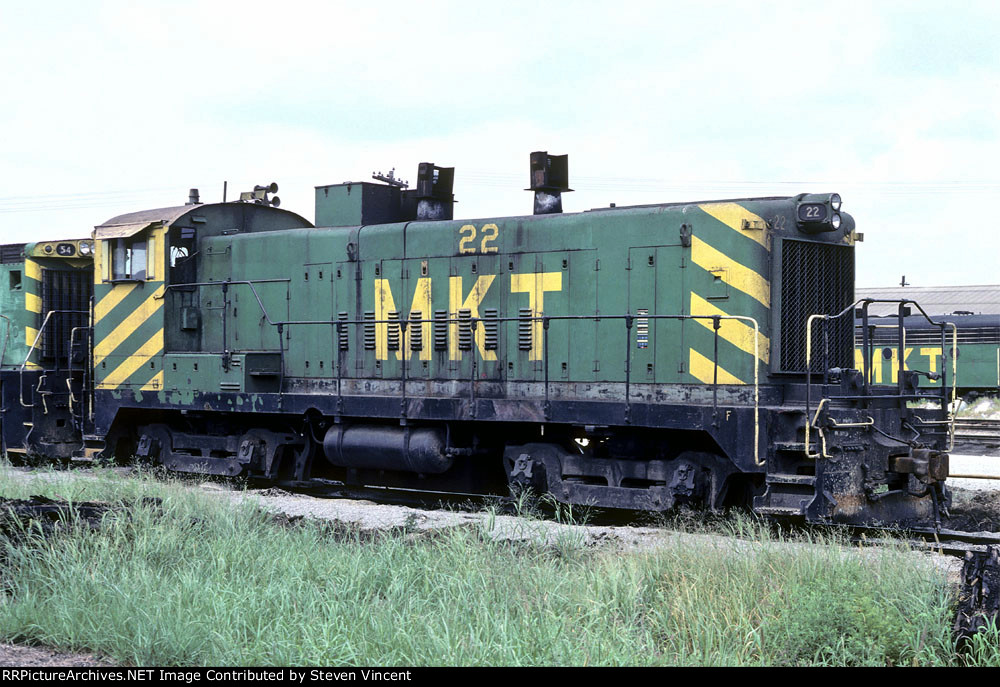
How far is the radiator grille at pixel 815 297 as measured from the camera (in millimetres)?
→ 8859

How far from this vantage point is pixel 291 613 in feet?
18.3

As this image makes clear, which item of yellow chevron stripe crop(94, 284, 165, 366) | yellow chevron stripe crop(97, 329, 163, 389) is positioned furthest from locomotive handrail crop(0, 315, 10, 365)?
yellow chevron stripe crop(97, 329, 163, 389)

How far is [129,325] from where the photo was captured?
40.5 feet

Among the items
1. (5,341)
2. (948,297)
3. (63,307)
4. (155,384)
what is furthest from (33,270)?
(948,297)

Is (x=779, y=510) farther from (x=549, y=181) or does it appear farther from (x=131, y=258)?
(x=131, y=258)

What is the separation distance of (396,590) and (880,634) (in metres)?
2.52

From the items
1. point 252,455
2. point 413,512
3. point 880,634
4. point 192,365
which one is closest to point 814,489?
point 880,634

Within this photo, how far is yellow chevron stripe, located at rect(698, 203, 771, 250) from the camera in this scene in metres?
8.77

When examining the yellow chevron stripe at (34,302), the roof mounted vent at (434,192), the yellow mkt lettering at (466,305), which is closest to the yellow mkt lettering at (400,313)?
the yellow mkt lettering at (466,305)

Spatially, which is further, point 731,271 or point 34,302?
point 34,302

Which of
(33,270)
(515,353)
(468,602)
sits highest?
(33,270)

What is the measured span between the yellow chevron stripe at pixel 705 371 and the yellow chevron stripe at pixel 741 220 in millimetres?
1072

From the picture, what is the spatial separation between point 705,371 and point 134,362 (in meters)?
6.80

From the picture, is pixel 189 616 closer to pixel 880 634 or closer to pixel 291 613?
pixel 291 613
